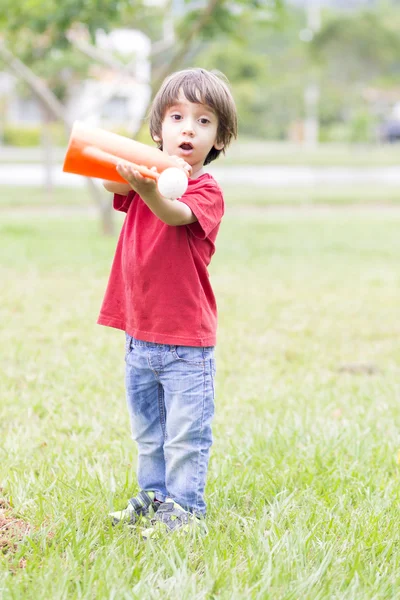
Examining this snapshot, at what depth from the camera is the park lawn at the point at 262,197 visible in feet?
45.2

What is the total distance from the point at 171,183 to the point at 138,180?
4.0 inches

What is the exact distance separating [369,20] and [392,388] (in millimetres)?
30923

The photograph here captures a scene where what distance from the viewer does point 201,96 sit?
2.25 metres

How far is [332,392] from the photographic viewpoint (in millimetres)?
4047

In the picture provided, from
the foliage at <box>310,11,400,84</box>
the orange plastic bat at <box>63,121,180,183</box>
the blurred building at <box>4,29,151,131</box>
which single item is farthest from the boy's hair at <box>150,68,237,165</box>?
the foliage at <box>310,11,400,84</box>

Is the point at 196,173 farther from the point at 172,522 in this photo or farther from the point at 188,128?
the point at 172,522

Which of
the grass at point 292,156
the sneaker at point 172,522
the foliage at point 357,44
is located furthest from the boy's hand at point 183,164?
the foliage at point 357,44

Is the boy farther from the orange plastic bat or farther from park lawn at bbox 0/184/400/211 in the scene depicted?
park lawn at bbox 0/184/400/211

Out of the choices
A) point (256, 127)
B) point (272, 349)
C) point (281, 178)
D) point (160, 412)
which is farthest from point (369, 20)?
point (160, 412)

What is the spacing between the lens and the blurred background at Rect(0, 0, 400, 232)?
823cm

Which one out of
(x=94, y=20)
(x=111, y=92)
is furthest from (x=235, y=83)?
(x=94, y=20)

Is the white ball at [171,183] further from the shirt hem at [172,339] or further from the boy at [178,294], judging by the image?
the shirt hem at [172,339]

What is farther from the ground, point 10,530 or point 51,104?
point 51,104

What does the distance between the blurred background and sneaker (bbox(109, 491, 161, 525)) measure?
1.39 meters
